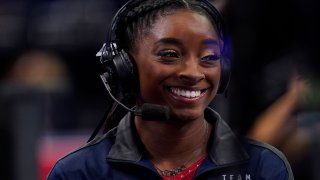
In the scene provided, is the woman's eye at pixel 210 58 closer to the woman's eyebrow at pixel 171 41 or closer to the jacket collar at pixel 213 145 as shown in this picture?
the woman's eyebrow at pixel 171 41

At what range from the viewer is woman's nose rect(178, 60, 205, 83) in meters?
1.91

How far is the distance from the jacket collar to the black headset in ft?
0.31

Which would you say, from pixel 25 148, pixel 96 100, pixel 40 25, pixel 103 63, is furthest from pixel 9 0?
pixel 103 63

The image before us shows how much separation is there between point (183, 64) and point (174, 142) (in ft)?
0.69

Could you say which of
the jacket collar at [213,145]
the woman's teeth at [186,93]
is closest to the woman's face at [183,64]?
the woman's teeth at [186,93]

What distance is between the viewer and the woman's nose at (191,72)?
1906 mm

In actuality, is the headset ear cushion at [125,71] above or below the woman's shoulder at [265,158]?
above

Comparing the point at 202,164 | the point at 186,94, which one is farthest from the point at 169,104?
the point at 202,164

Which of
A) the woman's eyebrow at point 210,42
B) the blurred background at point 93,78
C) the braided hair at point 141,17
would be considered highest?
the braided hair at point 141,17

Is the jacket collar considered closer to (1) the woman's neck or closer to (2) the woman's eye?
(1) the woman's neck

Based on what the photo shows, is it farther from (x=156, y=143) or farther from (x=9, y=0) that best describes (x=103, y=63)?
(x=9, y=0)

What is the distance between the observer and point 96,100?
5492 mm

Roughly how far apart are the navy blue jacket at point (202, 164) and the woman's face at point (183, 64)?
115 millimetres

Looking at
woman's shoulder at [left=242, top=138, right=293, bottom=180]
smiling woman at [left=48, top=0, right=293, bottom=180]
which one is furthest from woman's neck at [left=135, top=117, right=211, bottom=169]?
woman's shoulder at [left=242, top=138, right=293, bottom=180]
